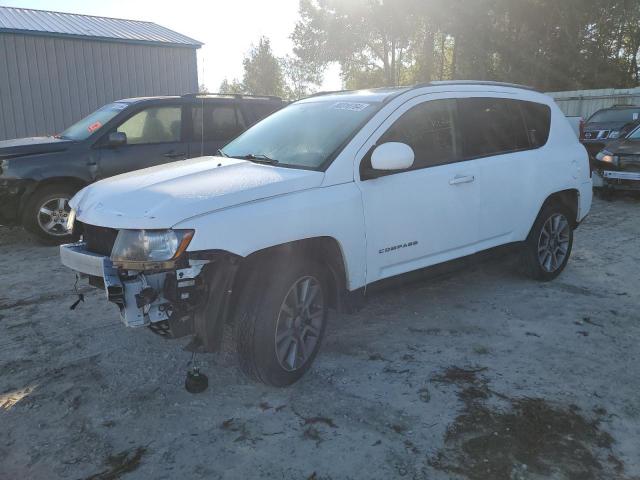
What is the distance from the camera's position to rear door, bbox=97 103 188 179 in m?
A: 7.02

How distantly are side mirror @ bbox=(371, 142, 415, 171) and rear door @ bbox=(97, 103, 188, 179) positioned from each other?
4.55 meters

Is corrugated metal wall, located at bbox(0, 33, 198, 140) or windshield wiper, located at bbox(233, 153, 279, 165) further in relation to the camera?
corrugated metal wall, located at bbox(0, 33, 198, 140)

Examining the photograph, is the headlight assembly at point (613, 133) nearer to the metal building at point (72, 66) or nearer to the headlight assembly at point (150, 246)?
the metal building at point (72, 66)

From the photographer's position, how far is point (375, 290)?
368 centimetres

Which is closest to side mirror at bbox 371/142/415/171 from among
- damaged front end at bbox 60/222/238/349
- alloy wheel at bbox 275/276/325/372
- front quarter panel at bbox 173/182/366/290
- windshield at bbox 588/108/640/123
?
front quarter panel at bbox 173/182/366/290

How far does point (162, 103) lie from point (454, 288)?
471 cm

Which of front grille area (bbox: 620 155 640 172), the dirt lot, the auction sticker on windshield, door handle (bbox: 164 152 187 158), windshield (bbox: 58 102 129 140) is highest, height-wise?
the auction sticker on windshield

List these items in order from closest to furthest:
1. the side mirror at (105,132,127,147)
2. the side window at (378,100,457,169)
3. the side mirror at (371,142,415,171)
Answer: the side mirror at (371,142,415,171), the side window at (378,100,457,169), the side mirror at (105,132,127,147)

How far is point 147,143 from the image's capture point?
23.8 feet

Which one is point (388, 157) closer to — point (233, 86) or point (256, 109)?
point (256, 109)

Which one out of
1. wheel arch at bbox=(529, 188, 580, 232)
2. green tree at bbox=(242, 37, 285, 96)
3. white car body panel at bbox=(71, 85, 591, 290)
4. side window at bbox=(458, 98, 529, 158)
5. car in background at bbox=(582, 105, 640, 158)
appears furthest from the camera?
green tree at bbox=(242, 37, 285, 96)

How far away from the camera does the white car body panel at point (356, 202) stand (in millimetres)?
2895

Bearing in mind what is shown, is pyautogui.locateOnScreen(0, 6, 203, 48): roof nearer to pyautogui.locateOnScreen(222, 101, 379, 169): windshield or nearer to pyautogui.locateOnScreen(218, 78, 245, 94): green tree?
pyautogui.locateOnScreen(222, 101, 379, 169): windshield

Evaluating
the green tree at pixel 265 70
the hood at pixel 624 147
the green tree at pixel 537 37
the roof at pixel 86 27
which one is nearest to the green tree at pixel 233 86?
the green tree at pixel 265 70
